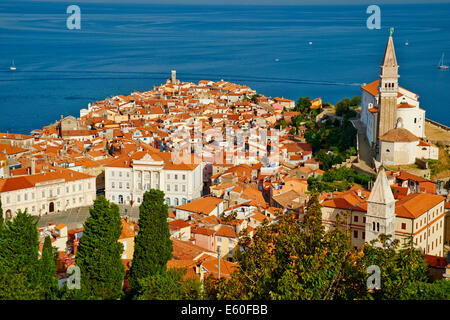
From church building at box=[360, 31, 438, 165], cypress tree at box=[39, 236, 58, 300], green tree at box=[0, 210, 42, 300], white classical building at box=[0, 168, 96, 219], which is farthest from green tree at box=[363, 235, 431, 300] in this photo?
white classical building at box=[0, 168, 96, 219]

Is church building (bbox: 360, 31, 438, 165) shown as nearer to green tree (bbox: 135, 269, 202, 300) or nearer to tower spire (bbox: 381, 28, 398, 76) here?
tower spire (bbox: 381, 28, 398, 76)

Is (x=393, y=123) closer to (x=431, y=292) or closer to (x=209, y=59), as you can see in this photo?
(x=431, y=292)

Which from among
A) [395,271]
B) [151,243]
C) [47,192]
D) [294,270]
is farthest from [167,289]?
[47,192]

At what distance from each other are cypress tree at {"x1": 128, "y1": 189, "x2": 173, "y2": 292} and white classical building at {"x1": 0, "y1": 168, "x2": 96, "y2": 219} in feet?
41.1

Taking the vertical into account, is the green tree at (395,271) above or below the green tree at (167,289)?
above

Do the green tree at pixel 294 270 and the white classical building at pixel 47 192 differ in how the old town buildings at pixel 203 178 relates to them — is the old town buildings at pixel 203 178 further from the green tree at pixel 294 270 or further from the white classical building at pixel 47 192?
the green tree at pixel 294 270

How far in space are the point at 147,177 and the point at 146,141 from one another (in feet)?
34.5

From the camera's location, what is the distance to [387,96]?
99.2 feet

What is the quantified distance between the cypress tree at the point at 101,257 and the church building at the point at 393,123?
15.7 metres

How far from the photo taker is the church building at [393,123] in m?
29.0

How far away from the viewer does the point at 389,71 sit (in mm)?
30125

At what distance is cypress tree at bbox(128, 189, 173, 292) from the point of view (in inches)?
625

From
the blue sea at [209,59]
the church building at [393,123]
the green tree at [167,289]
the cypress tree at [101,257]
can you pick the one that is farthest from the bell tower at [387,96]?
the blue sea at [209,59]
